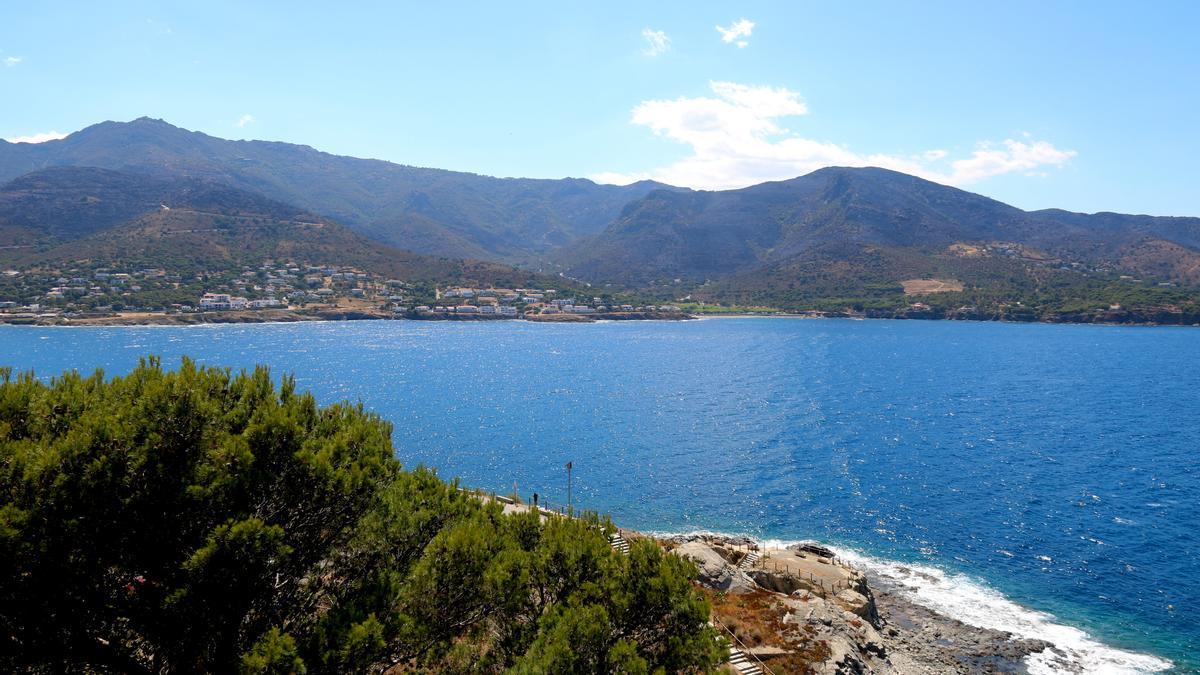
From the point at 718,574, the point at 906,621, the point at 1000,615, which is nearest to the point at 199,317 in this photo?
the point at 718,574

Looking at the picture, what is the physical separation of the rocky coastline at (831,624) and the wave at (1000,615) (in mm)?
782

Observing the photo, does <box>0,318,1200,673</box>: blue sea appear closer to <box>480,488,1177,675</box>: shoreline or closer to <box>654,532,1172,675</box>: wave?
<box>654,532,1172,675</box>: wave

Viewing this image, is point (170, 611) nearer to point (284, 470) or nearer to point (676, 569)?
point (284, 470)

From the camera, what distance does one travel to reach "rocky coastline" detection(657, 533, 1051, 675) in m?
27.2

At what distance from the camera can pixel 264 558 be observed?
13.5m

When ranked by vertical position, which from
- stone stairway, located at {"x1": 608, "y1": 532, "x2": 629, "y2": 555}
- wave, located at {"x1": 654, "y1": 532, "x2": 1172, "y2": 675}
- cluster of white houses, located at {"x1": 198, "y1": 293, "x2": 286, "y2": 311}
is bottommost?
wave, located at {"x1": 654, "y1": 532, "x2": 1172, "y2": 675}

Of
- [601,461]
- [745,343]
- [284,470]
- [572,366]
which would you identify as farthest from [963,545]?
[745,343]

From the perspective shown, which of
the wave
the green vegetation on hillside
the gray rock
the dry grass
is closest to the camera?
the green vegetation on hillside

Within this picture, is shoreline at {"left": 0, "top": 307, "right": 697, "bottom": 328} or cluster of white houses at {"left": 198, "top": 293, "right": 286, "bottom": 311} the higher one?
cluster of white houses at {"left": 198, "top": 293, "right": 286, "bottom": 311}

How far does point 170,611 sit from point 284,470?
3.41 m

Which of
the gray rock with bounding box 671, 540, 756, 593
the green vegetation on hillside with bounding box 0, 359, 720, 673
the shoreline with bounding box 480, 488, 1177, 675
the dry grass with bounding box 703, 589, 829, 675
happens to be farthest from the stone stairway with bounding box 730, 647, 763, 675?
the green vegetation on hillside with bounding box 0, 359, 720, 673

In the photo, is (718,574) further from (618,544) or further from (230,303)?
(230,303)

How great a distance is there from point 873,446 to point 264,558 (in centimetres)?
6920

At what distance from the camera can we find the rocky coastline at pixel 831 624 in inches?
1069
